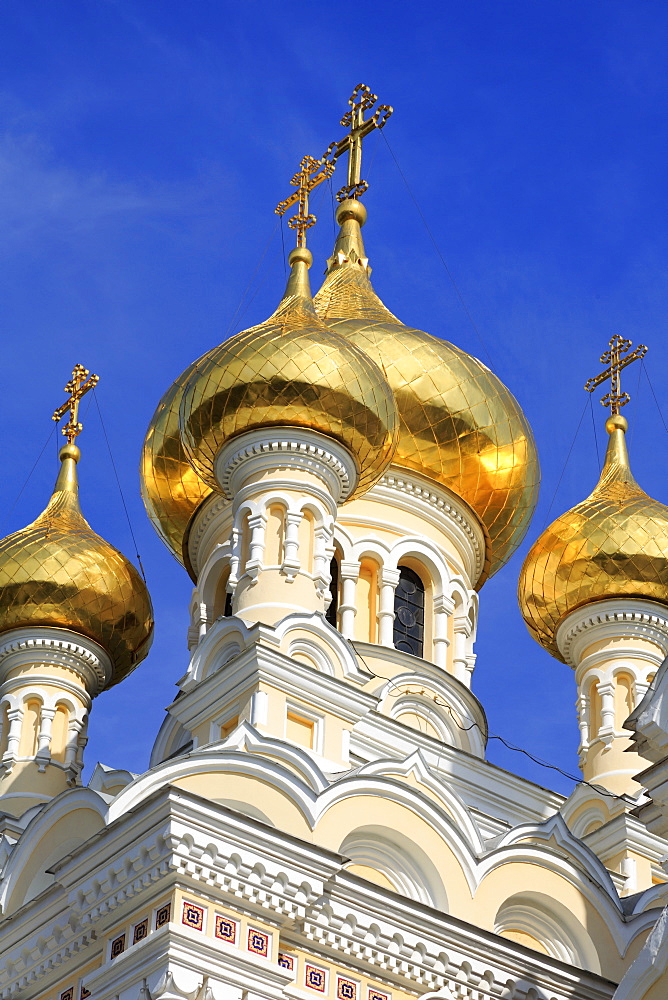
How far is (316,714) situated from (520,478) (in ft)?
14.8

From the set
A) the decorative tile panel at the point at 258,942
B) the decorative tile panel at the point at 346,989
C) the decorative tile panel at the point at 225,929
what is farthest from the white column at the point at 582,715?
the decorative tile panel at the point at 225,929

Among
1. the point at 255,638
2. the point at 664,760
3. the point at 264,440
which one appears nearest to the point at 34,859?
the point at 255,638

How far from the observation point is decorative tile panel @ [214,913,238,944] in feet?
29.2

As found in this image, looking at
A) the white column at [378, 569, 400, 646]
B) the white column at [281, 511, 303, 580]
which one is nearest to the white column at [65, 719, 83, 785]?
the white column at [378, 569, 400, 646]

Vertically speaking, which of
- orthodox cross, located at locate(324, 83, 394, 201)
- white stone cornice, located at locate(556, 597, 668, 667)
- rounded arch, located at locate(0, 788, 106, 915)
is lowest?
rounded arch, located at locate(0, 788, 106, 915)

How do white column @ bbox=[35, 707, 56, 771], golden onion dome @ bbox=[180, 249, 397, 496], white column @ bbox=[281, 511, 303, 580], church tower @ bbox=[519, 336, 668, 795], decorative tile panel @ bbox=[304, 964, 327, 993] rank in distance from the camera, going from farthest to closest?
church tower @ bbox=[519, 336, 668, 795]
white column @ bbox=[35, 707, 56, 771]
golden onion dome @ bbox=[180, 249, 397, 496]
white column @ bbox=[281, 511, 303, 580]
decorative tile panel @ bbox=[304, 964, 327, 993]

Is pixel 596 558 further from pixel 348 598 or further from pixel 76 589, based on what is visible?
pixel 76 589

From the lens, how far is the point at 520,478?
49.7ft

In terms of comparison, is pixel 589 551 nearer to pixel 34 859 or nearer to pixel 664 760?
pixel 34 859

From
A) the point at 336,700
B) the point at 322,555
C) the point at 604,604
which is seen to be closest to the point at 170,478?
the point at 322,555

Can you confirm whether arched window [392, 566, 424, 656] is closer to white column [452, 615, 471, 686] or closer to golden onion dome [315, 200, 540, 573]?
white column [452, 615, 471, 686]

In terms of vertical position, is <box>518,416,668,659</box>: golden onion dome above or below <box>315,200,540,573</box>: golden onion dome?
below

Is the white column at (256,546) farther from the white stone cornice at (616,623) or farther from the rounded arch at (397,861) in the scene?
the white stone cornice at (616,623)

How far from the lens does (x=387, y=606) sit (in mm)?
14016
